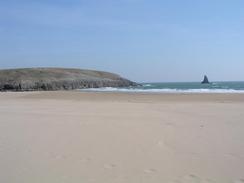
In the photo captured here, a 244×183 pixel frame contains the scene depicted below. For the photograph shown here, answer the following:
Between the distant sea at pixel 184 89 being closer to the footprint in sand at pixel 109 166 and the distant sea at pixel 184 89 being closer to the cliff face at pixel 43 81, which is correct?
the cliff face at pixel 43 81

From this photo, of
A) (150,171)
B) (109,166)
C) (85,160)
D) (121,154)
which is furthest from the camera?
(121,154)

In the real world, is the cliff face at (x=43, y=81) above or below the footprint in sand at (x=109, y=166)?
above

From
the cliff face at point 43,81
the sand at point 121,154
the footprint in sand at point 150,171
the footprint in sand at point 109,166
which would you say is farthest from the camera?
the cliff face at point 43,81

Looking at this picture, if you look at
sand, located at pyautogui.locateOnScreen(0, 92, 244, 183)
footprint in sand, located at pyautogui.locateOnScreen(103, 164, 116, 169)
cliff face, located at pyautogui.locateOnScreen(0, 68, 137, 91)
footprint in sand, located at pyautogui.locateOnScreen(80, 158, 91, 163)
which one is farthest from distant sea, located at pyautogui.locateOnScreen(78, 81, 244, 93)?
footprint in sand, located at pyautogui.locateOnScreen(103, 164, 116, 169)

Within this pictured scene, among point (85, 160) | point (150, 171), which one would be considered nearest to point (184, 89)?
point (85, 160)

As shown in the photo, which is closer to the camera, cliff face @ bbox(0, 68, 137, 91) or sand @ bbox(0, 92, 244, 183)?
sand @ bbox(0, 92, 244, 183)

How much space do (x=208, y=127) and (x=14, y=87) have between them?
56.4m

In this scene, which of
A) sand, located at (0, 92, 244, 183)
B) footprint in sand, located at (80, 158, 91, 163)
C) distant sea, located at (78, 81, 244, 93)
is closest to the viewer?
sand, located at (0, 92, 244, 183)

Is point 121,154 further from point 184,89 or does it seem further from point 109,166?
point 184,89

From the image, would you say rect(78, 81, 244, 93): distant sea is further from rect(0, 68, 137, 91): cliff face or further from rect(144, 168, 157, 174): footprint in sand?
rect(144, 168, 157, 174): footprint in sand

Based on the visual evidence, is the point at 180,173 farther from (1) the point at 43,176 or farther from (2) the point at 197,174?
(1) the point at 43,176

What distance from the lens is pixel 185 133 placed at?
8.07 m

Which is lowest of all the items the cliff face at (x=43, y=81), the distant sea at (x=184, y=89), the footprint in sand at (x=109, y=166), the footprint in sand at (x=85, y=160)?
the footprint in sand at (x=109, y=166)

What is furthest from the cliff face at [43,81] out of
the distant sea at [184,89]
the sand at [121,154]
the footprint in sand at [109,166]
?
the footprint in sand at [109,166]
